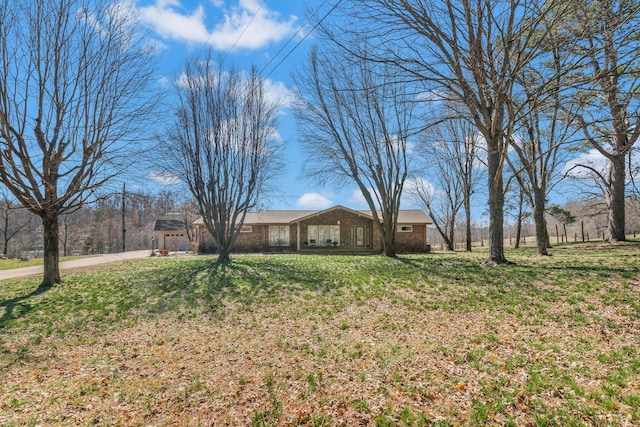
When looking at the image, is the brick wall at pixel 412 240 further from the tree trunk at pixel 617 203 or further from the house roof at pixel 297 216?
the tree trunk at pixel 617 203

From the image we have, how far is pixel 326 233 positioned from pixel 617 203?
1671 centimetres

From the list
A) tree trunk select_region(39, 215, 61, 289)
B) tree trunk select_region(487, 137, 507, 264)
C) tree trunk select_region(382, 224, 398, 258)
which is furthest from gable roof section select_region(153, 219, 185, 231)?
tree trunk select_region(487, 137, 507, 264)

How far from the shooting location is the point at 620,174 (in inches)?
587

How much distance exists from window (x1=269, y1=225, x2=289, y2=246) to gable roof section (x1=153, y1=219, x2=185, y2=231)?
1457 cm

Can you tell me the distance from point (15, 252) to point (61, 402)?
157ft

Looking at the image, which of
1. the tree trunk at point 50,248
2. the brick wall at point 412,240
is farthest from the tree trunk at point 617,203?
the tree trunk at point 50,248

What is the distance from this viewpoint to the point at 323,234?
25.2 metres

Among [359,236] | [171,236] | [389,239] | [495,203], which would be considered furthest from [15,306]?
[171,236]

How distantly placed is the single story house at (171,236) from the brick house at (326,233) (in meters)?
10.2

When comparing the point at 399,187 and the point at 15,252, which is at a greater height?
the point at 399,187

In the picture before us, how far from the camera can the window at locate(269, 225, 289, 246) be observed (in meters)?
25.6

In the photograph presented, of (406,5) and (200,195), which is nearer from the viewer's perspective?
(406,5)

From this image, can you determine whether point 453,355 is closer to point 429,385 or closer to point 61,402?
point 429,385

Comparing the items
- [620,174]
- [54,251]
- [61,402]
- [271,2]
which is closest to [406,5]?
[271,2]
